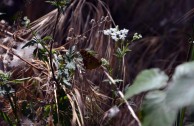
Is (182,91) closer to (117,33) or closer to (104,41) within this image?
(117,33)

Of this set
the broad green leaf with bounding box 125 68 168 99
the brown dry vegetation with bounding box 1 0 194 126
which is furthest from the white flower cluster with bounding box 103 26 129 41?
the broad green leaf with bounding box 125 68 168 99

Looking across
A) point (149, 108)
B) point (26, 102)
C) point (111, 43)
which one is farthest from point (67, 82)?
point (149, 108)

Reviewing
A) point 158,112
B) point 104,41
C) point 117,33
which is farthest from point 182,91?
point 104,41

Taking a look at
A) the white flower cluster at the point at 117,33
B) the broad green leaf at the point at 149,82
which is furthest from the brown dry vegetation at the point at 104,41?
the broad green leaf at the point at 149,82

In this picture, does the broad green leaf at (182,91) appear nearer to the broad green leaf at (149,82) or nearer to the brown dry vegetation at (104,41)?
the broad green leaf at (149,82)

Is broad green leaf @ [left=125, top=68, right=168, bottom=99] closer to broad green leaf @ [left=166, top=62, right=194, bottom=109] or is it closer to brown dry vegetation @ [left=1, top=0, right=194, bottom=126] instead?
broad green leaf @ [left=166, top=62, right=194, bottom=109]

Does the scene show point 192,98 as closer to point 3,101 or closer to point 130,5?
point 3,101
